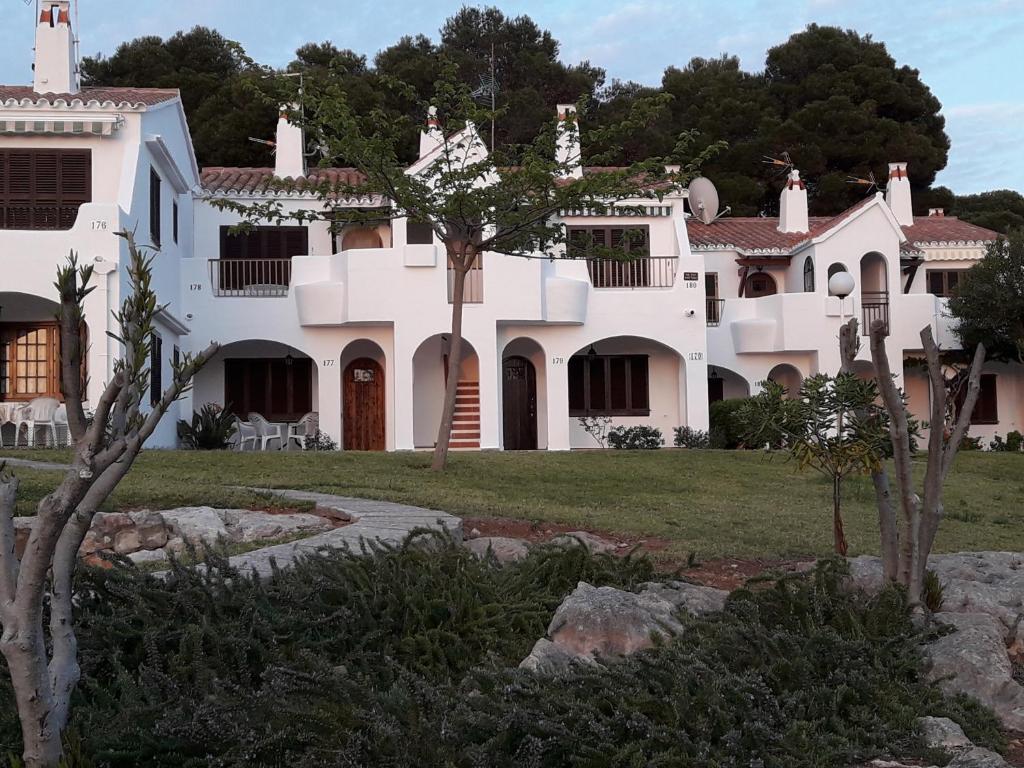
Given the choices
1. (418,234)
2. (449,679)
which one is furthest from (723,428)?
(449,679)

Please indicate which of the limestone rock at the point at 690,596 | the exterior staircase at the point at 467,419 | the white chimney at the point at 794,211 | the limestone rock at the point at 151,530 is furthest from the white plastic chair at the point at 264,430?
the limestone rock at the point at 690,596

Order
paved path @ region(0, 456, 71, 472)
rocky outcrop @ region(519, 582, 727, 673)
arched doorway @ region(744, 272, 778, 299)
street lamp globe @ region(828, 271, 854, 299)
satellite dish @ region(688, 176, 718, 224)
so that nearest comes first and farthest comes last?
rocky outcrop @ region(519, 582, 727, 673)
paved path @ region(0, 456, 71, 472)
street lamp globe @ region(828, 271, 854, 299)
arched doorway @ region(744, 272, 778, 299)
satellite dish @ region(688, 176, 718, 224)

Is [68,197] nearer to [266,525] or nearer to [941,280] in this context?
[266,525]

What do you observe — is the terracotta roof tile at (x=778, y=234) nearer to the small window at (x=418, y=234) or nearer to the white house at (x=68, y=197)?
the small window at (x=418, y=234)

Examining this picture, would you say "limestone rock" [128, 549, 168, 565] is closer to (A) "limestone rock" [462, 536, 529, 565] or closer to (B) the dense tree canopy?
(A) "limestone rock" [462, 536, 529, 565]

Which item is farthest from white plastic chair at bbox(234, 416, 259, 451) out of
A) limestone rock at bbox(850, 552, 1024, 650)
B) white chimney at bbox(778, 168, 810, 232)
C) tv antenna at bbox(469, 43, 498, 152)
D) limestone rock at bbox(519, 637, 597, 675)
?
limestone rock at bbox(519, 637, 597, 675)

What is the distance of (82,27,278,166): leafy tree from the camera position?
3544 centimetres

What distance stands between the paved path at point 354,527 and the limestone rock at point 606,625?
159 centimetres

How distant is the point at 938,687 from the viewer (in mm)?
5500

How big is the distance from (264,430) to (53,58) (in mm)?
8191

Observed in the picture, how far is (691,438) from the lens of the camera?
81.0 ft

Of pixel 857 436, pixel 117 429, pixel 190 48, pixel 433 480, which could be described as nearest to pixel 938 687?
pixel 857 436

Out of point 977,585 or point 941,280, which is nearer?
point 977,585

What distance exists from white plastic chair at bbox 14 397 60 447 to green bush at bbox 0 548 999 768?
526 inches
